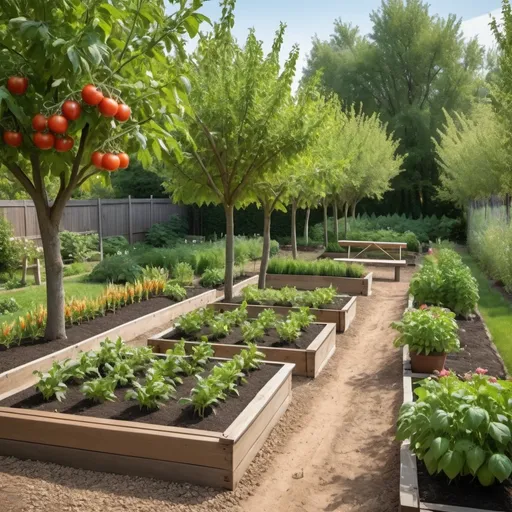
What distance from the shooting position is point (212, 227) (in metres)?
26.2

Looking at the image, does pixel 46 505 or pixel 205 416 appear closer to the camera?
pixel 46 505

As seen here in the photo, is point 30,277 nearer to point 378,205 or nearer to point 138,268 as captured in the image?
point 138,268

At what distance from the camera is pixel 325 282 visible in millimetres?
12094

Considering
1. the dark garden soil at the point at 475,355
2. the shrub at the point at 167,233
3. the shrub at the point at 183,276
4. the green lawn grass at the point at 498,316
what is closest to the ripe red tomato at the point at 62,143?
the dark garden soil at the point at 475,355

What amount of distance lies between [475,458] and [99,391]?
9.47 feet

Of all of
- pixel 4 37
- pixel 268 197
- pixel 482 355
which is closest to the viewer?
pixel 4 37

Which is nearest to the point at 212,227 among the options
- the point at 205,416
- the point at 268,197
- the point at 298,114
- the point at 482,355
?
the point at 268,197

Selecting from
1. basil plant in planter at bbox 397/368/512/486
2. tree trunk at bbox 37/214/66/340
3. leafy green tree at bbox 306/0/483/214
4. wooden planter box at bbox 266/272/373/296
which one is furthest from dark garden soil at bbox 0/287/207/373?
leafy green tree at bbox 306/0/483/214

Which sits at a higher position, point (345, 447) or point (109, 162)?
point (109, 162)

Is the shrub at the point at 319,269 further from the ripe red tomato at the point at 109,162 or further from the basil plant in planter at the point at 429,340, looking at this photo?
the ripe red tomato at the point at 109,162

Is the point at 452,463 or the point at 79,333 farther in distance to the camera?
the point at 79,333

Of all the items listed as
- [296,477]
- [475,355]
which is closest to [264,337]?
[475,355]

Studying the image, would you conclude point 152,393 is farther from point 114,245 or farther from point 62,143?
point 114,245

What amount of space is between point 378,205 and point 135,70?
85.5 feet
